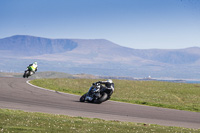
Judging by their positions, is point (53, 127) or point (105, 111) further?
point (105, 111)

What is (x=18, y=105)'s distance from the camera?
19453mm

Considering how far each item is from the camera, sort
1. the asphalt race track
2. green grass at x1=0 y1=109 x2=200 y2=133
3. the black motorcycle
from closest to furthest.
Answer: green grass at x1=0 y1=109 x2=200 y2=133
the asphalt race track
the black motorcycle

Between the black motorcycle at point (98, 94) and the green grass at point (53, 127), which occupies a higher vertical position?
the black motorcycle at point (98, 94)

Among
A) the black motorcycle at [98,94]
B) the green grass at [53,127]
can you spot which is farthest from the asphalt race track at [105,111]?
the green grass at [53,127]

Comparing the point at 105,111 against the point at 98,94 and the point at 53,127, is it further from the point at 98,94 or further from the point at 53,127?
the point at 53,127

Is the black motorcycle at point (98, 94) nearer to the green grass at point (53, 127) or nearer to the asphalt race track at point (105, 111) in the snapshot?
the asphalt race track at point (105, 111)

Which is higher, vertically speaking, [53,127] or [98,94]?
[98,94]

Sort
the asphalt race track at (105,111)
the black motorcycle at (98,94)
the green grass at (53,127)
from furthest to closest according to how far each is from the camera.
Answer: the black motorcycle at (98,94)
the asphalt race track at (105,111)
the green grass at (53,127)

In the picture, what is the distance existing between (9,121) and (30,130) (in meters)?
1.82

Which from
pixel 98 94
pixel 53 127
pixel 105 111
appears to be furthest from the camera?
pixel 98 94

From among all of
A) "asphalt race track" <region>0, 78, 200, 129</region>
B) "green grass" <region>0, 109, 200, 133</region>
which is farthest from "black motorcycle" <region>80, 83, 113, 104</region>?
"green grass" <region>0, 109, 200, 133</region>

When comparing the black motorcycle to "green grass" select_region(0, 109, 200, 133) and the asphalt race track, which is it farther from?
"green grass" select_region(0, 109, 200, 133)

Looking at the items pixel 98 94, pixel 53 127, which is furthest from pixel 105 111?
pixel 53 127

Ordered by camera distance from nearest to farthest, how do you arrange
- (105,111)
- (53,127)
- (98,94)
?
(53,127)
(105,111)
(98,94)
